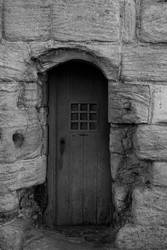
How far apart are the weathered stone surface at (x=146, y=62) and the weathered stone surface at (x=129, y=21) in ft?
0.34

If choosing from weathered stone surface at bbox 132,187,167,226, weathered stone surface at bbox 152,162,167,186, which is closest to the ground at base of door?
weathered stone surface at bbox 132,187,167,226

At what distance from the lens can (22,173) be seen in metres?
3.92

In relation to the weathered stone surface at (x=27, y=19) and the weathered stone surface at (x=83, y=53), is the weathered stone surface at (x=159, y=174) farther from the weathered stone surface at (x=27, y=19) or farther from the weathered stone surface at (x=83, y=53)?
the weathered stone surface at (x=27, y=19)

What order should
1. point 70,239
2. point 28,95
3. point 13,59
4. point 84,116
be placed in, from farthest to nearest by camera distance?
point 84,116 → point 70,239 → point 28,95 → point 13,59

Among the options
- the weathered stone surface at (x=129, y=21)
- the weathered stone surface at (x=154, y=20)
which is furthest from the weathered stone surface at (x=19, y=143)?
the weathered stone surface at (x=154, y=20)

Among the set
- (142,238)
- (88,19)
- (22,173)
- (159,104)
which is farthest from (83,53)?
(142,238)

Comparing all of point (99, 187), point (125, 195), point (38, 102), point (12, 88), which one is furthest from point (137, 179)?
point (12, 88)

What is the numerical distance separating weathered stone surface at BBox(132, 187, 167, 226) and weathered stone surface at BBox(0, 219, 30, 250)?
120cm

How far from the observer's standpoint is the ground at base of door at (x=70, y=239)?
12.4 ft

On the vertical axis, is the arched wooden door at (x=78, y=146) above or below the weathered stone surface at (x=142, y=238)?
above

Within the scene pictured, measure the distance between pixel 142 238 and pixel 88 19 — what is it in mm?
2243

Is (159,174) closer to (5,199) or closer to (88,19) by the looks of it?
(5,199)

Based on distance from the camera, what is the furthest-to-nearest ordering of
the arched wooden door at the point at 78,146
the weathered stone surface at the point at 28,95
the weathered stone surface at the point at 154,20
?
the arched wooden door at the point at 78,146, the weathered stone surface at the point at 28,95, the weathered stone surface at the point at 154,20

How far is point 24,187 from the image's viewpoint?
3.96 metres
